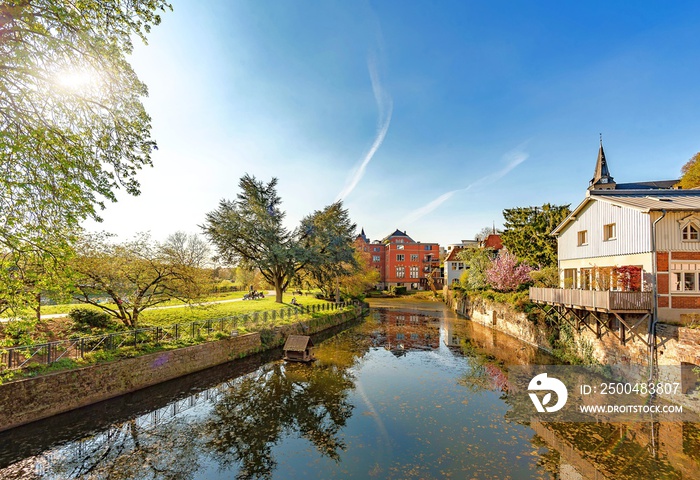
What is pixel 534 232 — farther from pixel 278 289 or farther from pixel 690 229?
pixel 278 289

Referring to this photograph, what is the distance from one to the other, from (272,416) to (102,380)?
23.4 feet

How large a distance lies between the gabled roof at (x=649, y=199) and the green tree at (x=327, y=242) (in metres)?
20.6

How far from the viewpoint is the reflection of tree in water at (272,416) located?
30.6ft

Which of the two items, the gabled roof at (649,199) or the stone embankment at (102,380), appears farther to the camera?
the gabled roof at (649,199)

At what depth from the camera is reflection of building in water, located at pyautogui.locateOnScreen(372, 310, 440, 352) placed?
2339 cm

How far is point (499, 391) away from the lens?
14.1m

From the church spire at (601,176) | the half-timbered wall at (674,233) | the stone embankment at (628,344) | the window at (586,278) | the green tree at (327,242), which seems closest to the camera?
the stone embankment at (628,344)

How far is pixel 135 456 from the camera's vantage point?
9.05 m

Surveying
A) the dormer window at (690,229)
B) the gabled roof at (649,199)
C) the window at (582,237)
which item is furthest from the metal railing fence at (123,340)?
the dormer window at (690,229)

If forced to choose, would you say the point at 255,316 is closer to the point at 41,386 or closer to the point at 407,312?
the point at 41,386

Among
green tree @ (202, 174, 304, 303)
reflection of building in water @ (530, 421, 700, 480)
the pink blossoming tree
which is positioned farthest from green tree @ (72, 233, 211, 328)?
the pink blossoming tree

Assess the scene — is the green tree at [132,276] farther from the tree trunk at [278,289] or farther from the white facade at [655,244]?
the white facade at [655,244]

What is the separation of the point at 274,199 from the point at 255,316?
15355 millimetres

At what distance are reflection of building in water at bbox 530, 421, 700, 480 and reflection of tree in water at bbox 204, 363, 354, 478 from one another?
6.65 meters
